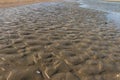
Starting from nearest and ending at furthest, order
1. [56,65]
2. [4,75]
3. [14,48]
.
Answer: [4,75] → [56,65] → [14,48]

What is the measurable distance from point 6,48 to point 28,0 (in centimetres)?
3504

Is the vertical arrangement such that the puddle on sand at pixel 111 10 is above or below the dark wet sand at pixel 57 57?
below

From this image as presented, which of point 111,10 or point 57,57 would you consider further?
point 111,10

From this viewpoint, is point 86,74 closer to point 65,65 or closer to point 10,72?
point 65,65

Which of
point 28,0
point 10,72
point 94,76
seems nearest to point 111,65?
point 94,76

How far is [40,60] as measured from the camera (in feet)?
23.5

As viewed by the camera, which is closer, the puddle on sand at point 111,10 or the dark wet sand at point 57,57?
the dark wet sand at point 57,57

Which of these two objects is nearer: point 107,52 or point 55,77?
point 55,77

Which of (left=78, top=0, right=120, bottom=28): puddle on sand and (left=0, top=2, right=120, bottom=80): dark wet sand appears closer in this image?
(left=0, top=2, right=120, bottom=80): dark wet sand

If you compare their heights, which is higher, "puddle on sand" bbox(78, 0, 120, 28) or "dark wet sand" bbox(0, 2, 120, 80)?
"dark wet sand" bbox(0, 2, 120, 80)

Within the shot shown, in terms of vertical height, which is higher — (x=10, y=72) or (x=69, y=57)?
(x=10, y=72)

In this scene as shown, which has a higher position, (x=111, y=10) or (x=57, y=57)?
(x=57, y=57)

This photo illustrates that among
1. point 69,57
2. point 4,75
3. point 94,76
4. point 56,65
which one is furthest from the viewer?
point 69,57

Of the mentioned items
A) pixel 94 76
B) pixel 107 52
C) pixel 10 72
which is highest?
pixel 10 72
